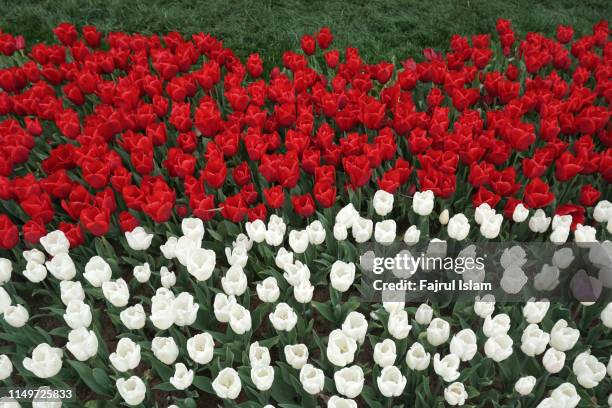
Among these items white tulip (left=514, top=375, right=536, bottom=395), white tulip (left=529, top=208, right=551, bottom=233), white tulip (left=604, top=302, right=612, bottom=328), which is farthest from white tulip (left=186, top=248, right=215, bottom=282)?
white tulip (left=604, top=302, right=612, bottom=328)

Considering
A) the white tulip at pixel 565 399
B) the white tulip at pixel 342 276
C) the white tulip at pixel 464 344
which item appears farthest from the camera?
the white tulip at pixel 342 276

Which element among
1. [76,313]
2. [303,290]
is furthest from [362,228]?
[76,313]

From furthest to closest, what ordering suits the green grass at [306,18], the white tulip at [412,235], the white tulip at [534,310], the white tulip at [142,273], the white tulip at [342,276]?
the green grass at [306,18] → the white tulip at [412,235] → the white tulip at [142,273] → the white tulip at [342,276] → the white tulip at [534,310]

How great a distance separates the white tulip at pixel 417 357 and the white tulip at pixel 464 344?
0.31 feet

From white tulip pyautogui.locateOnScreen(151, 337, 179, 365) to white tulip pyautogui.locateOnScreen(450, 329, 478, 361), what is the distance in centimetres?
92

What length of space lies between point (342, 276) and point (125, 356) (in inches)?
31.1

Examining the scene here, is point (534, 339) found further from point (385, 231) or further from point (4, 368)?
point (4, 368)

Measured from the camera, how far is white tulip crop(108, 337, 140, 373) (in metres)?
1.88

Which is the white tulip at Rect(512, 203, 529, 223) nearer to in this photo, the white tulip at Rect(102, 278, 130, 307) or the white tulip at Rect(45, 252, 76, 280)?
the white tulip at Rect(102, 278, 130, 307)

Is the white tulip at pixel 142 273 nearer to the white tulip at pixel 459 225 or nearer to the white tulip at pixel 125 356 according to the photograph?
the white tulip at pixel 125 356

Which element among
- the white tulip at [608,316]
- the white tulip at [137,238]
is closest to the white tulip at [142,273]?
the white tulip at [137,238]

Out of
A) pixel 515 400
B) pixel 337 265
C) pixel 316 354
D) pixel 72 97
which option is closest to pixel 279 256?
pixel 337 265

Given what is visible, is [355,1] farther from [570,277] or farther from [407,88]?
[570,277]

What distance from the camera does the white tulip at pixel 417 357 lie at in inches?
75.4
